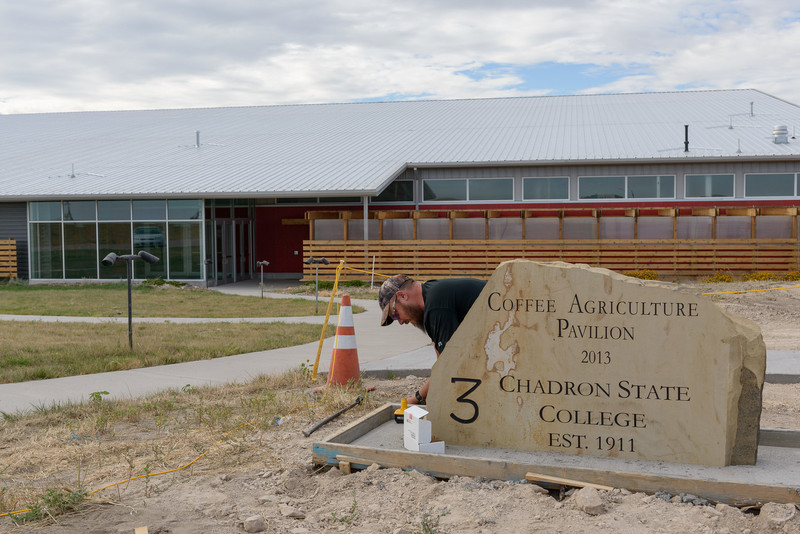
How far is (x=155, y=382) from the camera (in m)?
8.62

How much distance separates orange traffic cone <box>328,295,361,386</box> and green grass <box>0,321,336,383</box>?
97.0 inches

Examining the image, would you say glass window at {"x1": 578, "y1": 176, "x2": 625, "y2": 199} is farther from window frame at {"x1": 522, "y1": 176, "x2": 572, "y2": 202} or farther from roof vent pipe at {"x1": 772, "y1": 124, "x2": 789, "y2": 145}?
roof vent pipe at {"x1": 772, "y1": 124, "x2": 789, "y2": 145}

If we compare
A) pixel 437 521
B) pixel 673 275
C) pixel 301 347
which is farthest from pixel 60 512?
pixel 673 275

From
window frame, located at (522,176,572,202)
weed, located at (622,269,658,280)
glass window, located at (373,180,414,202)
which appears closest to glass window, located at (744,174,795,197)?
weed, located at (622,269,658,280)

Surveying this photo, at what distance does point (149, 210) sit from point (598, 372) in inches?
883

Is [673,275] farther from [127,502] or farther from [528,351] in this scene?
[127,502]

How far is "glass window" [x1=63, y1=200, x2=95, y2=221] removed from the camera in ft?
84.5

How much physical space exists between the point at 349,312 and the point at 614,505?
13.4 feet

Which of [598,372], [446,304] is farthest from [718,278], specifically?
[446,304]

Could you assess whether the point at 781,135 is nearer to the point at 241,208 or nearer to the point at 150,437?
the point at 241,208

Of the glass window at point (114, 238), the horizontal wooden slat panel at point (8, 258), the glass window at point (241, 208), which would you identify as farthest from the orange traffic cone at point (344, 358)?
the horizontal wooden slat panel at point (8, 258)

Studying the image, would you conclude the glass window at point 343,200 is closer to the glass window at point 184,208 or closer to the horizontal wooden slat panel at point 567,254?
the horizontal wooden slat panel at point 567,254

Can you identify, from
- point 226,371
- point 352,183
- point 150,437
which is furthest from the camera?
point 352,183

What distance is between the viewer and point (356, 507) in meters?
4.49
